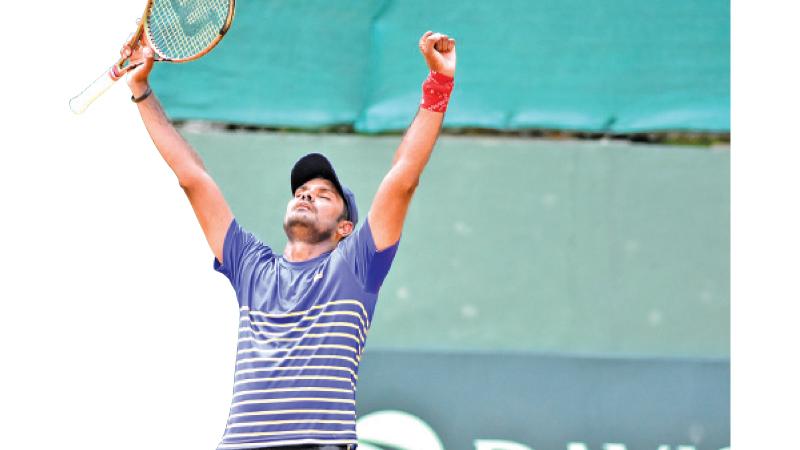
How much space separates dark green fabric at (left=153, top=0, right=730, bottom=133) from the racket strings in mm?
1625

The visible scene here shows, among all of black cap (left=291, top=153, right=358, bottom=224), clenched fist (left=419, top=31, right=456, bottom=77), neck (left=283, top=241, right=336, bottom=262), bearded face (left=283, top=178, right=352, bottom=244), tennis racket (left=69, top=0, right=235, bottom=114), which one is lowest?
neck (left=283, top=241, right=336, bottom=262)

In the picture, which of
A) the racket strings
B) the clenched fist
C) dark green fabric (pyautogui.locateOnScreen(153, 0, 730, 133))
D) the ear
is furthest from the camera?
dark green fabric (pyautogui.locateOnScreen(153, 0, 730, 133))

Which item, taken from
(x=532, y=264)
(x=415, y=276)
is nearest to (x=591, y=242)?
(x=532, y=264)

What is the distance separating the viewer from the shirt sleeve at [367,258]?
335 cm

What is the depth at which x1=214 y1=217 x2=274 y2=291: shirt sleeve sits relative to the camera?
3.53m

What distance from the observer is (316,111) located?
18.4ft

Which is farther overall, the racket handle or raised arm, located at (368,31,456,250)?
the racket handle

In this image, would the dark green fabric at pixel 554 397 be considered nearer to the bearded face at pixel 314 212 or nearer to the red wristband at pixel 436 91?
the bearded face at pixel 314 212

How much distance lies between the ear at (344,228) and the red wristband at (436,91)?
1.60ft

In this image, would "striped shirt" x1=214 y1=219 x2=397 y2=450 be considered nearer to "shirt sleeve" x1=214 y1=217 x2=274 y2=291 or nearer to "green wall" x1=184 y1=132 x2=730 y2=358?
"shirt sleeve" x1=214 y1=217 x2=274 y2=291

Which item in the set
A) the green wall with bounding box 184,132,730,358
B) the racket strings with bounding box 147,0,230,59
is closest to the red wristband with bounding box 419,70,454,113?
Result: the racket strings with bounding box 147,0,230,59

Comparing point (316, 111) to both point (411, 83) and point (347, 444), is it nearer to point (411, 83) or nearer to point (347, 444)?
point (411, 83)

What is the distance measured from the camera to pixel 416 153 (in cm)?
336

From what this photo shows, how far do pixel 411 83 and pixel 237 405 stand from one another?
267 cm
